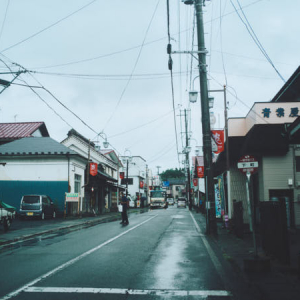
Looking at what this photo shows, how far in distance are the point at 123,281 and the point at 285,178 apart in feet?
42.1

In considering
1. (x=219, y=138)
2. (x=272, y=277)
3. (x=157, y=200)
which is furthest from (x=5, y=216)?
(x=157, y=200)

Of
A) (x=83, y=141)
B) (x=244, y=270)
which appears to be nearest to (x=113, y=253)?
(x=244, y=270)

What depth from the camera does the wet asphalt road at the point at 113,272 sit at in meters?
5.59

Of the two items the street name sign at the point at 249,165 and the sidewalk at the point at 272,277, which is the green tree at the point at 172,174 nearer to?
the sidewalk at the point at 272,277

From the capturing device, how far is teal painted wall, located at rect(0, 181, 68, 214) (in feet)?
94.9

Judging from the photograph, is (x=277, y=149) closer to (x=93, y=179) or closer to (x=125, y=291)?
(x=125, y=291)

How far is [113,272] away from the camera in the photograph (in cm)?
711

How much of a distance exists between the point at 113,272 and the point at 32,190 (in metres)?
23.9

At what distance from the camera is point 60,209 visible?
94.5 feet

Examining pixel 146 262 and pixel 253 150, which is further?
pixel 253 150

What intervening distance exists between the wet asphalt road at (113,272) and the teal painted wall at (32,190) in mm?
18034

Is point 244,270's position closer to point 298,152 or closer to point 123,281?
point 123,281

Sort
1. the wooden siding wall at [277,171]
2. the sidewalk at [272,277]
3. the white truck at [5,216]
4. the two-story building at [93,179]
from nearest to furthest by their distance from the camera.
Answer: the sidewalk at [272,277] → the white truck at [5,216] → the wooden siding wall at [277,171] → the two-story building at [93,179]

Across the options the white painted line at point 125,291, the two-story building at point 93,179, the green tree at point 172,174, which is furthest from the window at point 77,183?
the green tree at point 172,174
